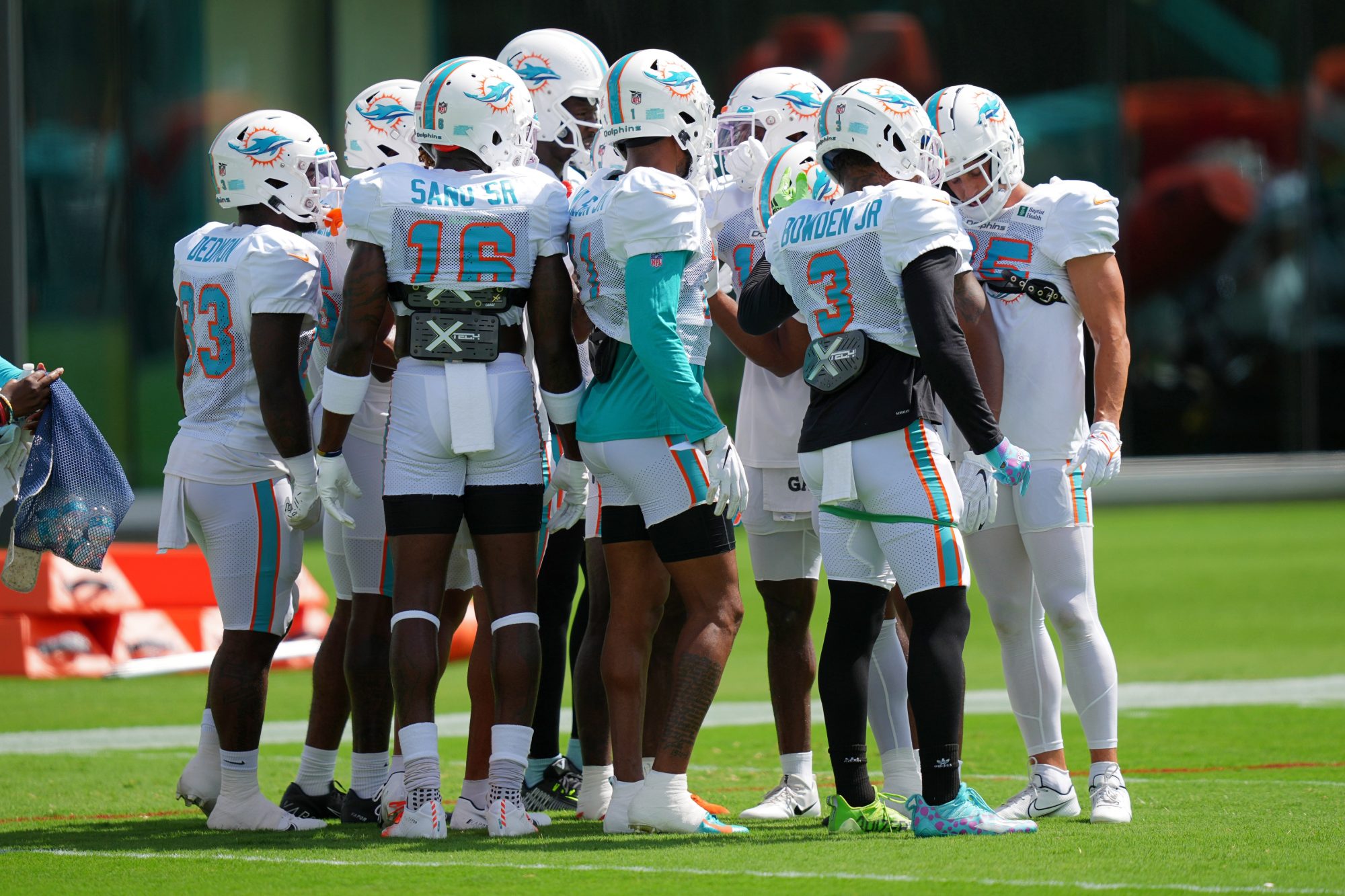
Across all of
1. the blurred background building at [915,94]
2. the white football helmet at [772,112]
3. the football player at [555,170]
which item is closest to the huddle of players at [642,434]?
the white football helmet at [772,112]

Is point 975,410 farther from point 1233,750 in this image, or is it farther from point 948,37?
point 948,37

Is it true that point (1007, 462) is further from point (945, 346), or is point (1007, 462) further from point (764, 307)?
point (764, 307)

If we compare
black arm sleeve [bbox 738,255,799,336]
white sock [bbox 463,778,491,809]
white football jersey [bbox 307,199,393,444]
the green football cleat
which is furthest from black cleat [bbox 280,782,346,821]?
black arm sleeve [bbox 738,255,799,336]

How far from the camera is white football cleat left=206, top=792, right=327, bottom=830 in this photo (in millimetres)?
5852

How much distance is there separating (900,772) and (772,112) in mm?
2288

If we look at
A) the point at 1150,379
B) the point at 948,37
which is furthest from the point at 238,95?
the point at 1150,379

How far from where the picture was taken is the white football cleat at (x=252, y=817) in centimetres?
585

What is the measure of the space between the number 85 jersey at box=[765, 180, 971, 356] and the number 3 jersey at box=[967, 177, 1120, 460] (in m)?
0.59

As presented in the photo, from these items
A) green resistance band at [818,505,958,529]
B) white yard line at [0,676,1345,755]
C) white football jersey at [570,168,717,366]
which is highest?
white football jersey at [570,168,717,366]

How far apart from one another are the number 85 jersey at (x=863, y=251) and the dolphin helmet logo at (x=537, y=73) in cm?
144

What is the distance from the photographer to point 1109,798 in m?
5.60

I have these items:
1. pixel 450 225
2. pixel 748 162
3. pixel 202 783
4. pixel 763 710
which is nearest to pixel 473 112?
pixel 450 225

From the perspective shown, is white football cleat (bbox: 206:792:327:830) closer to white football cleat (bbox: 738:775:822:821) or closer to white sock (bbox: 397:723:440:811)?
white sock (bbox: 397:723:440:811)

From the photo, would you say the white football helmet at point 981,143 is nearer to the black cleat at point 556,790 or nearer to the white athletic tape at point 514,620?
the white athletic tape at point 514,620
